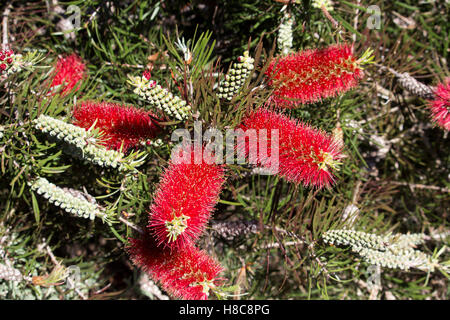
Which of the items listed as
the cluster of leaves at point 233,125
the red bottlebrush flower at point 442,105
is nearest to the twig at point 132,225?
the cluster of leaves at point 233,125

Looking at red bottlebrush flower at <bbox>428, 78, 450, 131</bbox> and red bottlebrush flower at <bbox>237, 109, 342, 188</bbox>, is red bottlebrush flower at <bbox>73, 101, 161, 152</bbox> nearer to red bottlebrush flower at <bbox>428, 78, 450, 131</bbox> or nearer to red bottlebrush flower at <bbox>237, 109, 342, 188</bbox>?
A: red bottlebrush flower at <bbox>237, 109, 342, 188</bbox>

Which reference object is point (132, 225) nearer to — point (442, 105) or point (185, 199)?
point (185, 199)

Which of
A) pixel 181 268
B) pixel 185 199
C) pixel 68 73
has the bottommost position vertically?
pixel 181 268

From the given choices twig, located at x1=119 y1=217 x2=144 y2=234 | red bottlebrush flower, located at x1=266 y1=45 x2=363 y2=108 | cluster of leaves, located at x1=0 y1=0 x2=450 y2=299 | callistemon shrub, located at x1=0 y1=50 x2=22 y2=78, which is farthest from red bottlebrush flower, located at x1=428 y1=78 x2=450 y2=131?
callistemon shrub, located at x1=0 y1=50 x2=22 y2=78

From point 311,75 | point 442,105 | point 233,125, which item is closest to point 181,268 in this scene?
point 233,125

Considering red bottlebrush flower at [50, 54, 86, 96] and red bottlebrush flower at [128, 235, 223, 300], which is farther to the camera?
red bottlebrush flower at [50, 54, 86, 96]

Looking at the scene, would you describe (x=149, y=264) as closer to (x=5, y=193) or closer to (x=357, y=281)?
(x=5, y=193)
